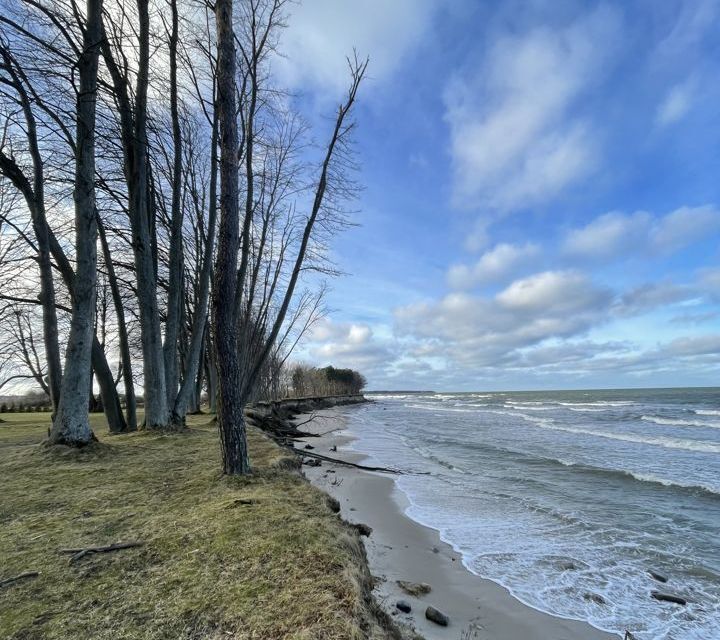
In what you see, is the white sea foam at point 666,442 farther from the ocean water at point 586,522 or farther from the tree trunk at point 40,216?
the tree trunk at point 40,216

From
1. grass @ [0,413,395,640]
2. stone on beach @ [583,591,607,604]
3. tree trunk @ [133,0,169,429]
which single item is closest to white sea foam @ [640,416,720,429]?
stone on beach @ [583,591,607,604]

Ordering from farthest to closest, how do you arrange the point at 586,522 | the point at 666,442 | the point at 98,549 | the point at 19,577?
the point at 666,442 < the point at 586,522 < the point at 98,549 < the point at 19,577

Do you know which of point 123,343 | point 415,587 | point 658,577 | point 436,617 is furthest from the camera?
point 123,343

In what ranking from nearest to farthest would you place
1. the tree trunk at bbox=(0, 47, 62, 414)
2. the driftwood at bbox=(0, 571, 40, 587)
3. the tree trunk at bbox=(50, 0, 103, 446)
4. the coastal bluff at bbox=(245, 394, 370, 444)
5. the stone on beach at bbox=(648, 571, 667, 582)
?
the driftwood at bbox=(0, 571, 40, 587)
the stone on beach at bbox=(648, 571, 667, 582)
the tree trunk at bbox=(50, 0, 103, 446)
the tree trunk at bbox=(0, 47, 62, 414)
the coastal bluff at bbox=(245, 394, 370, 444)

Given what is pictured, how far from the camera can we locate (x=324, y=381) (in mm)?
66562

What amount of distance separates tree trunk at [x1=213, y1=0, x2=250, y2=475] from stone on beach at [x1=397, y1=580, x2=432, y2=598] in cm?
251

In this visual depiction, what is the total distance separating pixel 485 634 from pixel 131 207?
10.9 m

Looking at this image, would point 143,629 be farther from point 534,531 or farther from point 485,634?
point 534,531

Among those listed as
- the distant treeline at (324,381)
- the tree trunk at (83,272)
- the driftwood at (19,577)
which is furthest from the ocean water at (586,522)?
the distant treeline at (324,381)

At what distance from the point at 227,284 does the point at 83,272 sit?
3.76m

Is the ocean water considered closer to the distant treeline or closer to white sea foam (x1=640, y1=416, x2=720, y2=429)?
white sea foam (x1=640, y1=416, x2=720, y2=429)

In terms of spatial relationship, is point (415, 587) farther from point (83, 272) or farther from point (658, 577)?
point (83, 272)

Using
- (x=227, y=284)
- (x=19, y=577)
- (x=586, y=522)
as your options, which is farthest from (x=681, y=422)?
(x=19, y=577)

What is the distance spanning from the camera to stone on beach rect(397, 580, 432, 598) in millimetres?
4074
